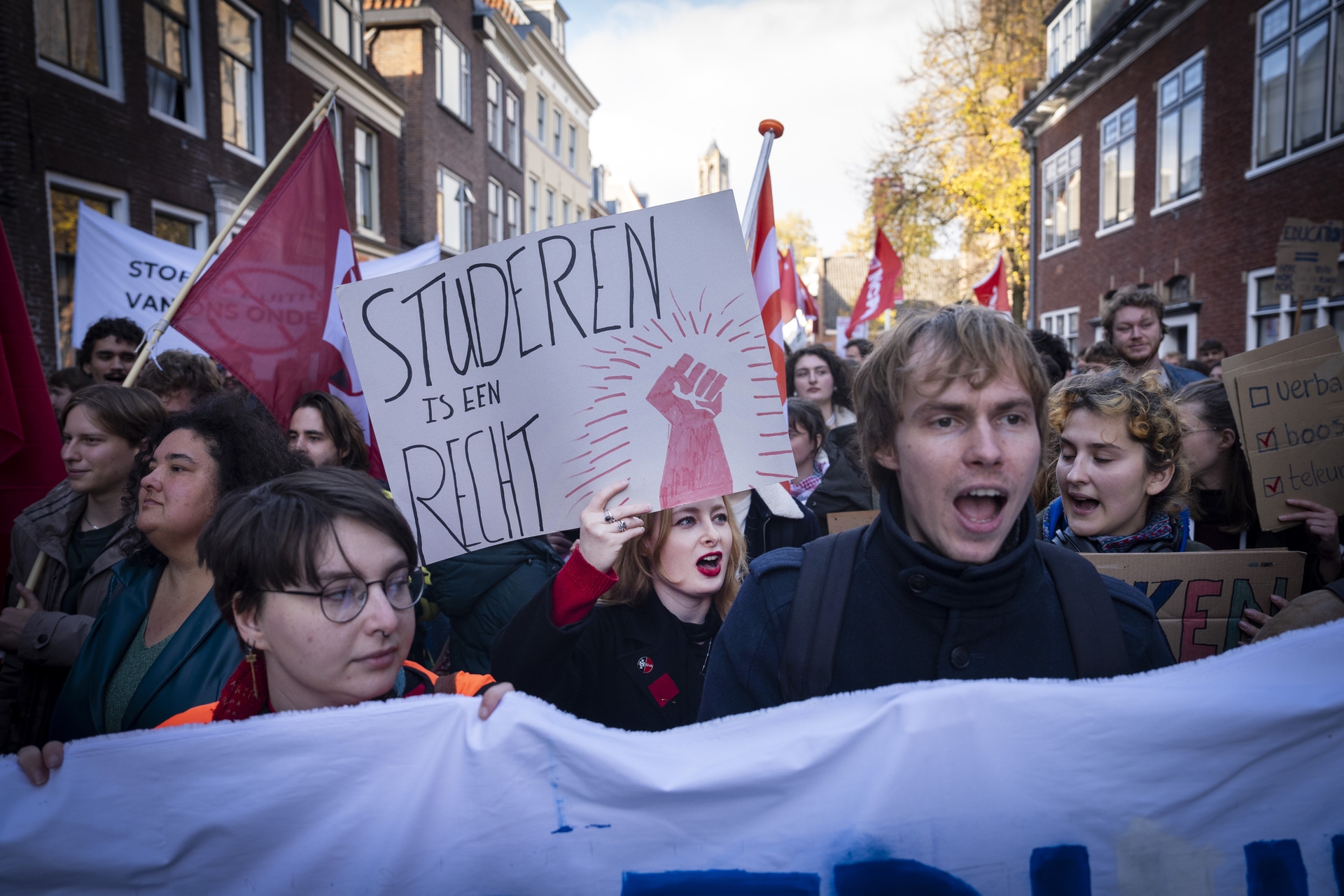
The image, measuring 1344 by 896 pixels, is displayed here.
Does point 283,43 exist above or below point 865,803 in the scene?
above

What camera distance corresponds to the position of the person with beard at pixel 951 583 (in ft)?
4.69

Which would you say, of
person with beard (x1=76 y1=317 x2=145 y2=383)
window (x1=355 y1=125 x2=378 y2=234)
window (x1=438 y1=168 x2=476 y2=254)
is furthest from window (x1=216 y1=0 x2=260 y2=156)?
person with beard (x1=76 y1=317 x2=145 y2=383)

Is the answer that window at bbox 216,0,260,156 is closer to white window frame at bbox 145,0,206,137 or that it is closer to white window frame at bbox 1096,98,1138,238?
white window frame at bbox 145,0,206,137

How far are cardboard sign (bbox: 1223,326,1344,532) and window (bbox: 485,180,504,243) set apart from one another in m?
24.4

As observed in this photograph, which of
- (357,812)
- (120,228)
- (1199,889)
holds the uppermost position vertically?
(120,228)

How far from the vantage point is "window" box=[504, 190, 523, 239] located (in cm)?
2764

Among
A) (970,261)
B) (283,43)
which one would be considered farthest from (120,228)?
(970,261)

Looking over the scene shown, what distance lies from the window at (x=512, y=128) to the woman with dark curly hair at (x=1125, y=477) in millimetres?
27694

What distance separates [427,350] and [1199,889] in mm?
1832

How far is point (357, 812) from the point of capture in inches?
54.1

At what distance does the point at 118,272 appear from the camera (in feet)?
19.4

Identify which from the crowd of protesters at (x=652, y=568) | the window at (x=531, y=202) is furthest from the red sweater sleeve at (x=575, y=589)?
the window at (x=531, y=202)

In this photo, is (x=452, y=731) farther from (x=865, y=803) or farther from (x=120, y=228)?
(x=120, y=228)

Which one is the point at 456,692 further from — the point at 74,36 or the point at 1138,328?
the point at 74,36
